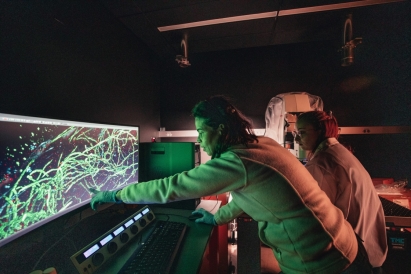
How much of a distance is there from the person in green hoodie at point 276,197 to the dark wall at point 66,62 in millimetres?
605

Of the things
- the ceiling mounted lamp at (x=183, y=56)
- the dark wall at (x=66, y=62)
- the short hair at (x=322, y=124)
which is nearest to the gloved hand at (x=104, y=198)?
the dark wall at (x=66, y=62)

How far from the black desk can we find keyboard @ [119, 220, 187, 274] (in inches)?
1.5

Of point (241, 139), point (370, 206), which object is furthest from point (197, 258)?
point (370, 206)

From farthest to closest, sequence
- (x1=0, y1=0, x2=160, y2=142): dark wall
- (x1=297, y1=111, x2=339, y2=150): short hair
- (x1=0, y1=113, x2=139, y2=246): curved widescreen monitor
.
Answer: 1. (x1=297, y1=111, x2=339, y2=150): short hair
2. (x1=0, y1=0, x2=160, y2=142): dark wall
3. (x1=0, y1=113, x2=139, y2=246): curved widescreen monitor

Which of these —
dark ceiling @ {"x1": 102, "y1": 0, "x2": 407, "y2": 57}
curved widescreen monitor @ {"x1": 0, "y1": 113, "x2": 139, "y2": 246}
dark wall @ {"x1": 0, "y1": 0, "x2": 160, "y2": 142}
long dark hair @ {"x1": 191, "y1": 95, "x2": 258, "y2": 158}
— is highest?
dark ceiling @ {"x1": 102, "y1": 0, "x2": 407, "y2": 57}

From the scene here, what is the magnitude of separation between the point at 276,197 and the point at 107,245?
0.74 meters

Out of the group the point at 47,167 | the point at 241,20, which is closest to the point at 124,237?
the point at 47,167

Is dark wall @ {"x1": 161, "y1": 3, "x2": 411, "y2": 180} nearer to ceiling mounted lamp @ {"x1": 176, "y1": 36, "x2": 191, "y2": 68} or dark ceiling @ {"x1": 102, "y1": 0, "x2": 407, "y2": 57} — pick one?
dark ceiling @ {"x1": 102, "y1": 0, "x2": 407, "y2": 57}

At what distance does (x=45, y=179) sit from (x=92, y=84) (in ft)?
2.70

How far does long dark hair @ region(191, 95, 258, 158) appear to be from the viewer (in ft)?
2.80

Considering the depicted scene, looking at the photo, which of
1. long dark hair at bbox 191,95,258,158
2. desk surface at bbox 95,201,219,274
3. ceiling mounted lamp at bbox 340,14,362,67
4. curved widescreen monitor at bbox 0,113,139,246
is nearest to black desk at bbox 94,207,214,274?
desk surface at bbox 95,201,219,274

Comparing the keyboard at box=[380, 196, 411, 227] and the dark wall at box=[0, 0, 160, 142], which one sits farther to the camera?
the keyboard at box=[380, 196, 411, 227]

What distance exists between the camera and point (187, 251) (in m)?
0.81

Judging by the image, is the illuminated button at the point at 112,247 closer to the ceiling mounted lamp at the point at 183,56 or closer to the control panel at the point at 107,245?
the control panel at the point at 107,245
